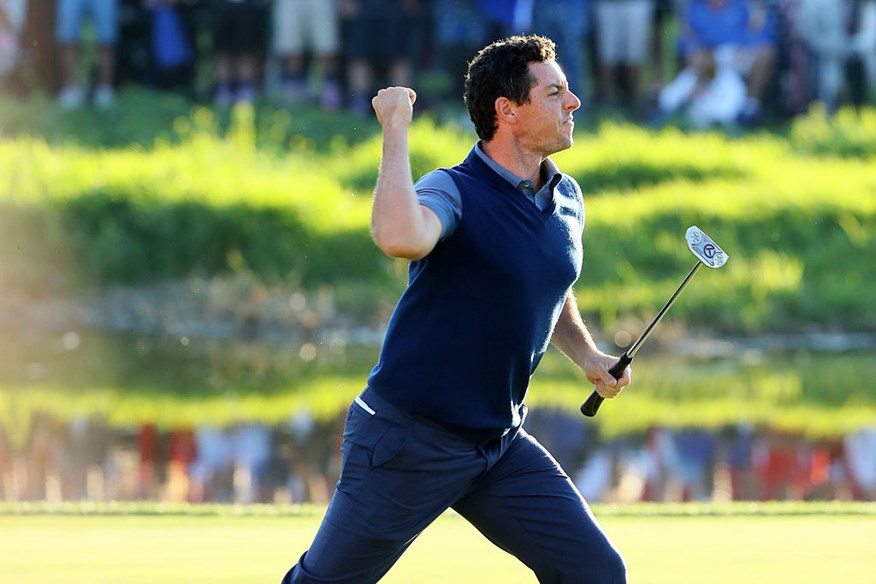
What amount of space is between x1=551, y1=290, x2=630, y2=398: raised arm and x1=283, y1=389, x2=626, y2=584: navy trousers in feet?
0.77

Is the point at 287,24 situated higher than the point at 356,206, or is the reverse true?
the point at 287,24

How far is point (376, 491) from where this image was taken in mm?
4059

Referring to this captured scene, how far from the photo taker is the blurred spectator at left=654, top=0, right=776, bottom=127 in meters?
18.4

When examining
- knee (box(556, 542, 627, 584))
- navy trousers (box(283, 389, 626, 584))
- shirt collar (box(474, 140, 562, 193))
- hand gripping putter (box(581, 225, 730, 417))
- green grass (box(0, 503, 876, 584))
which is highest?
shirt collar (box(474, 140, 562, 193))

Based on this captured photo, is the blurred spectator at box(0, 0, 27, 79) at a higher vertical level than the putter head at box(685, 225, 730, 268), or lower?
lower

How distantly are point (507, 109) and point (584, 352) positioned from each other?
2.14ft

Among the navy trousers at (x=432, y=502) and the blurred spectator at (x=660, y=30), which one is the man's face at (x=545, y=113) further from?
the blurred spectator at (x=660, y=30)

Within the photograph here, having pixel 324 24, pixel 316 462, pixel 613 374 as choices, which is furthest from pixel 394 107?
pixel 324 24

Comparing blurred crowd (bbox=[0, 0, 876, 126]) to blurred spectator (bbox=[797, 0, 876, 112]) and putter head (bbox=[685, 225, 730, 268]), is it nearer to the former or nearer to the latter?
blurred spectator (bbox=[797, 0, 876, 112])

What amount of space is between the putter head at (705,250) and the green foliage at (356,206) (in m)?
10.9

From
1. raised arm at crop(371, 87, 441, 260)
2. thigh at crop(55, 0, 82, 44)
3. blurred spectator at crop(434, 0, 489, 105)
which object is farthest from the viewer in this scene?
thigh at crop(55, 0, 82, 44)

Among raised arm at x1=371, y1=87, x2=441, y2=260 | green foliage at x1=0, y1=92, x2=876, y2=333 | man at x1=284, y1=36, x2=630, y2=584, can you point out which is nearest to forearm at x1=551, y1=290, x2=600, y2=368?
man at x1=284, y1=36, x2=630, y2=584

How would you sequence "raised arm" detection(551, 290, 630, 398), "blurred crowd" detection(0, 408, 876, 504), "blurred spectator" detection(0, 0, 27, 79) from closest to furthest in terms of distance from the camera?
"raised arm" detection(551, 290, 630, 398), "blurred crowd" detection(0, 408, 876, 504), "blurred spectator" detection(0, 0, 27, 79)

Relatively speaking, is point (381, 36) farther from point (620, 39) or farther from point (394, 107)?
point (394, 107)
